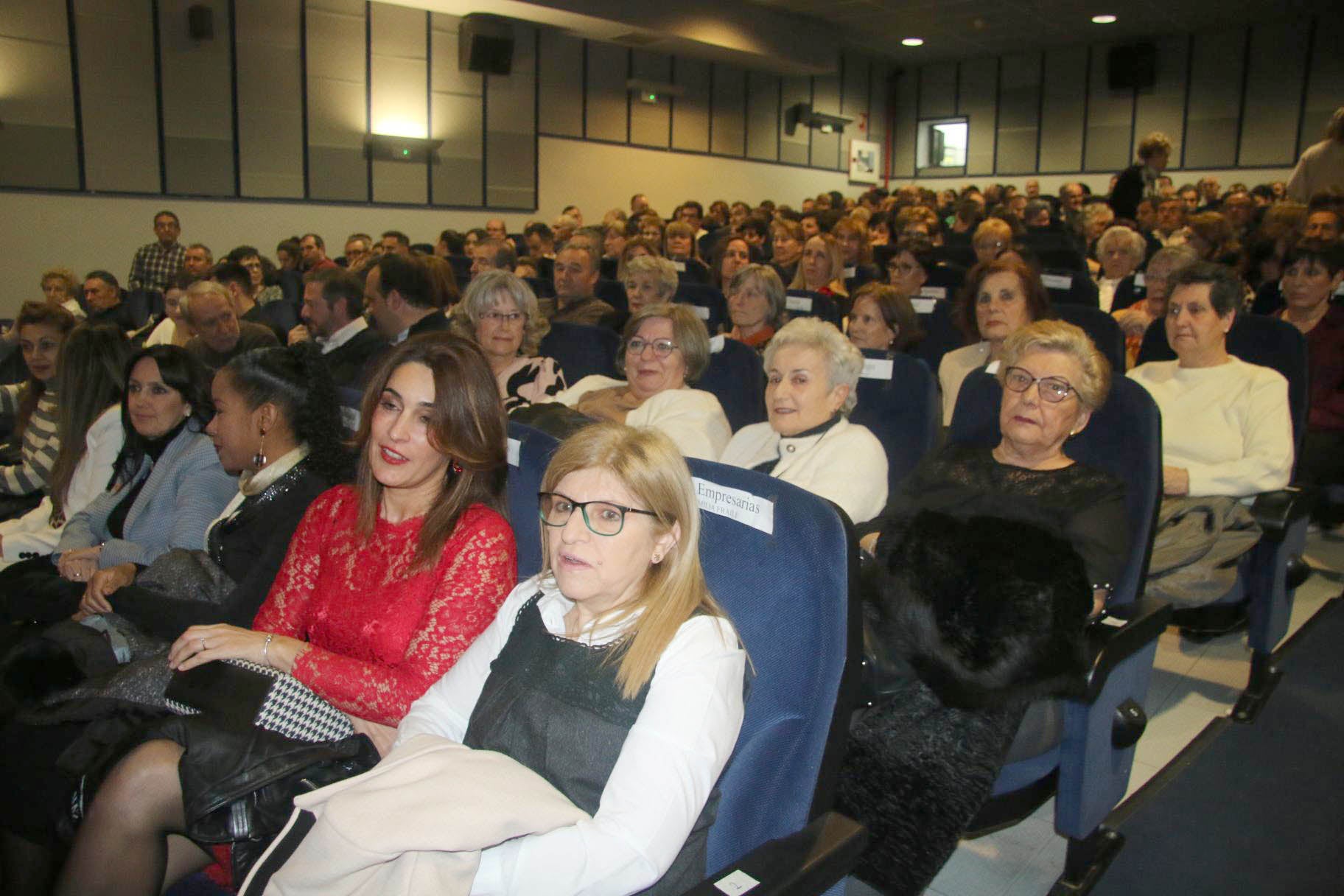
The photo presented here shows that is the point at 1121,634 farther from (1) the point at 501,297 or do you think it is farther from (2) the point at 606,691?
(1) the point at 501,297

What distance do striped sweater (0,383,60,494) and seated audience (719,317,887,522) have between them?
2349mm

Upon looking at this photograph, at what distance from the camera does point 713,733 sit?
1127mm

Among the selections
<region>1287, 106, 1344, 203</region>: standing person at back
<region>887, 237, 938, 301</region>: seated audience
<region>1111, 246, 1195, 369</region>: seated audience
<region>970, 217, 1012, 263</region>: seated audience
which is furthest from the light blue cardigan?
<region>1287, 106, 1344, 203</region>: standing person at back

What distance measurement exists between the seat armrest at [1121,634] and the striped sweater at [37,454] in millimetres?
3076

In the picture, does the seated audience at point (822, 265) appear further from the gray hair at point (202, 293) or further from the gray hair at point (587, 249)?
the gray hair at point (202, 293)

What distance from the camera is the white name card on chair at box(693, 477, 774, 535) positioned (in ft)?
4.11

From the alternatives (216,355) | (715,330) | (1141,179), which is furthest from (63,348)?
(1141,179)

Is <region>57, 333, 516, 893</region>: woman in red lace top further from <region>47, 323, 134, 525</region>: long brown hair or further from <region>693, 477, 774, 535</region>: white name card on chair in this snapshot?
<region>47, 323, 134, 525</region>: long brown hair

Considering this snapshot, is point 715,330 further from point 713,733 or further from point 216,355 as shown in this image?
point 713,733

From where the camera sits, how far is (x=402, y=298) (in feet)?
12.6

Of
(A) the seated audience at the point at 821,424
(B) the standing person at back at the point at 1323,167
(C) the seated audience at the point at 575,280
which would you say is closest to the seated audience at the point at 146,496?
(A) the seated audience at the point at 821,424

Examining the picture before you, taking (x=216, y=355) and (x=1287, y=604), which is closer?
(x=1287, y=604)

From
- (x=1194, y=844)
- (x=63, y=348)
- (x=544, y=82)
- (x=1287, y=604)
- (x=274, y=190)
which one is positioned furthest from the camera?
(x=544, y=82)

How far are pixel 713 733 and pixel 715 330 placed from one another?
368 centimetres
